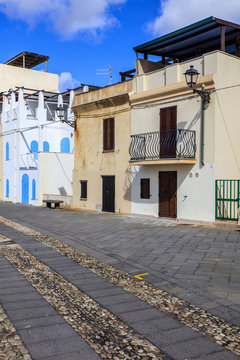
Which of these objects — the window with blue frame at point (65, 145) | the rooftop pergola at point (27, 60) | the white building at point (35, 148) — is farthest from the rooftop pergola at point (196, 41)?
the rooftop pergola at point (27, 60)

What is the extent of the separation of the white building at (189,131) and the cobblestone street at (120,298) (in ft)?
11.1

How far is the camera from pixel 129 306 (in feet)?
16.7

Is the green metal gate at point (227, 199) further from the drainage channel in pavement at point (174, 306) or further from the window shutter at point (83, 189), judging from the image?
the window shutter at point (83, 189)

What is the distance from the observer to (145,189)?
52.5 ft

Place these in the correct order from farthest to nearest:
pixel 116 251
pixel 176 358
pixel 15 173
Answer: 1. pixel 15 173
2. pixel 116 251
3. pixel 176 358

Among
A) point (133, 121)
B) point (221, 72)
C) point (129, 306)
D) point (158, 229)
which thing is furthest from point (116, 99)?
point (129, 306)

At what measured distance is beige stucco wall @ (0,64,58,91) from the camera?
116ft

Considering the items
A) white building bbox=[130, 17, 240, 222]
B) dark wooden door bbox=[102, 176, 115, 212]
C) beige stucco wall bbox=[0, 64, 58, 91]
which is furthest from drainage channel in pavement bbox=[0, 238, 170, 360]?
beige stucco wall bbox=[0, 64, 58, 91]

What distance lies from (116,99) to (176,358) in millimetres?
14779

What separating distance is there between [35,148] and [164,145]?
1581 cm

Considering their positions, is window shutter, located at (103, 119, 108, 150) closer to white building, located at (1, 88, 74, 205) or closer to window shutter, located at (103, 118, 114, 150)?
window shutter, located at (103, 118, 114, 150)

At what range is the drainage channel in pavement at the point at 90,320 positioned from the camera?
12.4 feet

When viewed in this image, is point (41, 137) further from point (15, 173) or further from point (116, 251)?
point (116, 251)

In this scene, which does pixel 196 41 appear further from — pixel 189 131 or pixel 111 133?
pixel 111 133
